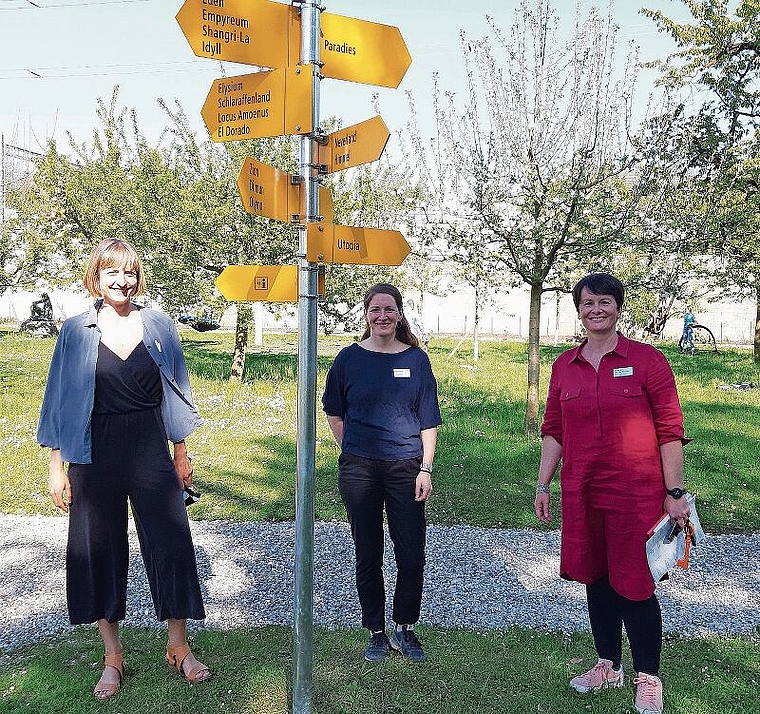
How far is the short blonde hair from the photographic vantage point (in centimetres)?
373

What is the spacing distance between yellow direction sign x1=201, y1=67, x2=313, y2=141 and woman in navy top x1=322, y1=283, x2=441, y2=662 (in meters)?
1.28

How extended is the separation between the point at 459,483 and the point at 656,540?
4.96 metres

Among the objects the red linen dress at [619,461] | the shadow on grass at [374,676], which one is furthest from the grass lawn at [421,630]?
the red linen dress at [619,461]

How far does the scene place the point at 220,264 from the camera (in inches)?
653

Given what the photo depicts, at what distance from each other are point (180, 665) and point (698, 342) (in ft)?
115

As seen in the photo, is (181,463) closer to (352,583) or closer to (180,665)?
(180,665)

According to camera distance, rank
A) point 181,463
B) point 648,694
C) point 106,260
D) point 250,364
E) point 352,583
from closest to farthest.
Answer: point 648,694
point 106,260
point 181,463
point 352,583
point 250,364

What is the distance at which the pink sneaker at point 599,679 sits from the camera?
3.83 metres

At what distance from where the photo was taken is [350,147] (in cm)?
326

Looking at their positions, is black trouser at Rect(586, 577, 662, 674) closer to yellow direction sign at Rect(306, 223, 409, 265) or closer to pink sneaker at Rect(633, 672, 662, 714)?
pink sneaker at Rect(633, 672, 662, 714)

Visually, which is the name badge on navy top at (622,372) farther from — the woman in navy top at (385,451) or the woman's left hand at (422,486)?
the woman's left hand at (422,486)

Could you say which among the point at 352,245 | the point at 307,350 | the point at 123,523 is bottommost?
the point at 123,523

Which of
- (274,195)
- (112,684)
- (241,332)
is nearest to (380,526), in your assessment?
(112,684)

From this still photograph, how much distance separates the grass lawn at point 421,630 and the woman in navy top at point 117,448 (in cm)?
32
